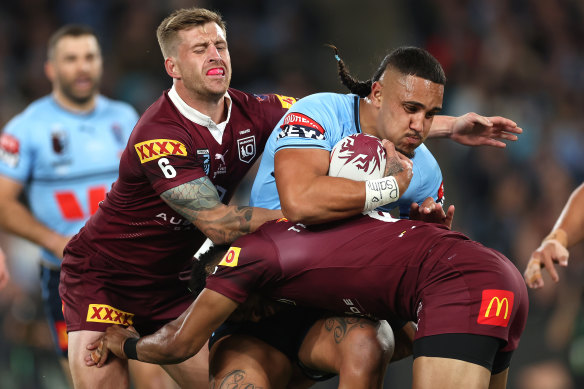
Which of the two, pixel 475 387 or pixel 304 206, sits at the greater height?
pixel 304 206

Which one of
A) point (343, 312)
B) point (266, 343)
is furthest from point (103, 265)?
point (343, 312)

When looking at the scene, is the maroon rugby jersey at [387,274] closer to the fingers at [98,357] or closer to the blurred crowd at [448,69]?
the fingers at [98,357]

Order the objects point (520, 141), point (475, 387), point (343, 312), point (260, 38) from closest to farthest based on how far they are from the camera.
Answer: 1. point (475, 387)
2. point (343, 312)
3. point (520, 141)
4. point (260, 38)

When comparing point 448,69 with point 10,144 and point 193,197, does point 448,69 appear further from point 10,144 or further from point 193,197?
point 193,197

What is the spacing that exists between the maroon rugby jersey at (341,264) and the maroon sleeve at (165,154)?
1.77 ft

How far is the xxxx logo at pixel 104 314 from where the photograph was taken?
4.48 meters

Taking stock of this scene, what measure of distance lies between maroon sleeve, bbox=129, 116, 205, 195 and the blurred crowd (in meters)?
3.61

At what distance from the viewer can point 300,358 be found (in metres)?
4.01

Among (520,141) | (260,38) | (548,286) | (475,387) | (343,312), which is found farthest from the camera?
(260,38)

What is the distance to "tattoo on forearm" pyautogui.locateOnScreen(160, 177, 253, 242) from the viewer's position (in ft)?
12.9

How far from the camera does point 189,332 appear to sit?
3.67 meters

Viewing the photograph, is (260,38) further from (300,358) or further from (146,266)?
(300,358)

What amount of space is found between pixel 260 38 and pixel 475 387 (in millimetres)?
7080

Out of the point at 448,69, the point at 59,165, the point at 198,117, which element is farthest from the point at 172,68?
the point at 448,69
